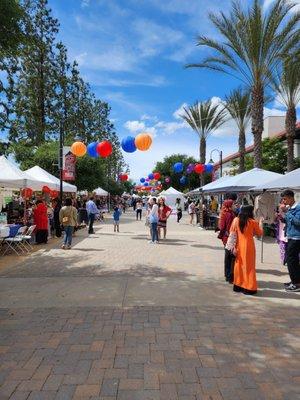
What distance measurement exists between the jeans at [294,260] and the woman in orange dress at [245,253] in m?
0.68

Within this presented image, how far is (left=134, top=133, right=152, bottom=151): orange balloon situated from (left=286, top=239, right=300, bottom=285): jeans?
8852 millimetres

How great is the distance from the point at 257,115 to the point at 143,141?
6306mm

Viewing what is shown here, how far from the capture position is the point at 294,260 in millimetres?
7750

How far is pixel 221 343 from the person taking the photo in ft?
16.4

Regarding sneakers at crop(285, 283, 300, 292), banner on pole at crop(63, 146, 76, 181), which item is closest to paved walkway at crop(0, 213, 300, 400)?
sneakers at crop(285, 283, 300, 292)

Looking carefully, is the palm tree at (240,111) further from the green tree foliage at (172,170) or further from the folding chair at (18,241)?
the green tree foliage at (172,170)

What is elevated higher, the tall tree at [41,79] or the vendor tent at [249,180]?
the tall tree at [41,79]

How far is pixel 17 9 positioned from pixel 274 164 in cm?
2752

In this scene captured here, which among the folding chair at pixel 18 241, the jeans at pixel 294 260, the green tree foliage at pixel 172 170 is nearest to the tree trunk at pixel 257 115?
the folding chair at pixel 18 241

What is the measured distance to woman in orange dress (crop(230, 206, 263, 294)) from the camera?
24.0 feet

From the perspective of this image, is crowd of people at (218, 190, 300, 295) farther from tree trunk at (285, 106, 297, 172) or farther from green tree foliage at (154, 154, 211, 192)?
green tree foliage at (154, 154, 211, 192)

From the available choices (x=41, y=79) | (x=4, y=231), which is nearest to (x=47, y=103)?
(x=41, y=79)

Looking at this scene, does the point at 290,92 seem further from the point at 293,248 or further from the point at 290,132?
the point at 293,248

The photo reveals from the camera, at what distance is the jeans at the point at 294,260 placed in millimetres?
7703
